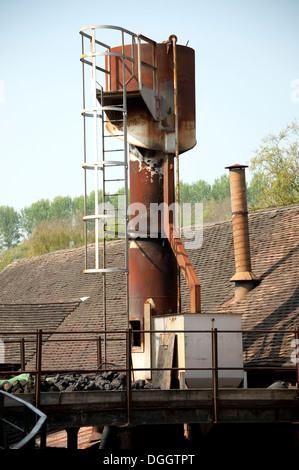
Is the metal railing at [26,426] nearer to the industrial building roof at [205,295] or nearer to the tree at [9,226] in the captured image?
the industrial building roof at [205,295]

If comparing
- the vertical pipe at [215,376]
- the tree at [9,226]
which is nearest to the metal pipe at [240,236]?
the vertical pipe at [215,376]

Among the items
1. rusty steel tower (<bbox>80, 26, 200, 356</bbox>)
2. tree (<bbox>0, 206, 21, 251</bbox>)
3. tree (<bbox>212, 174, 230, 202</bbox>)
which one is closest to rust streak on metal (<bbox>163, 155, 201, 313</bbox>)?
rusty steel tower (<bbox>80, 26, 200, 356</bbox>)

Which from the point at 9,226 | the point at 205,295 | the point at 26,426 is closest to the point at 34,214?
the point at 9,226

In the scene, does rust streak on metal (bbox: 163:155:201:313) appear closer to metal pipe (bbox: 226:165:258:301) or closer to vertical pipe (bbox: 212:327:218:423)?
vertical pipe (bbox: 212:327:218:423)

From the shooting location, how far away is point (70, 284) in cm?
2994

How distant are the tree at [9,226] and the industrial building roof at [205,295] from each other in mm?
65431

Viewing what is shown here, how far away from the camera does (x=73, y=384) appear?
43.6 ft

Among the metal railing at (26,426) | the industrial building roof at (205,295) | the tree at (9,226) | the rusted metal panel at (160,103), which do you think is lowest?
the metal railing at (26,426)

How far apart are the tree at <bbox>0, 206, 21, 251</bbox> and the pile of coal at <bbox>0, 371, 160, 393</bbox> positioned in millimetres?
86256

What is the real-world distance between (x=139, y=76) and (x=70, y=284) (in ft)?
47.6

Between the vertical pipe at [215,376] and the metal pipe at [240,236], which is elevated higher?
the metal pipe at [240,236]

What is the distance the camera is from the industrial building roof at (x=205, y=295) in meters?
18.0
